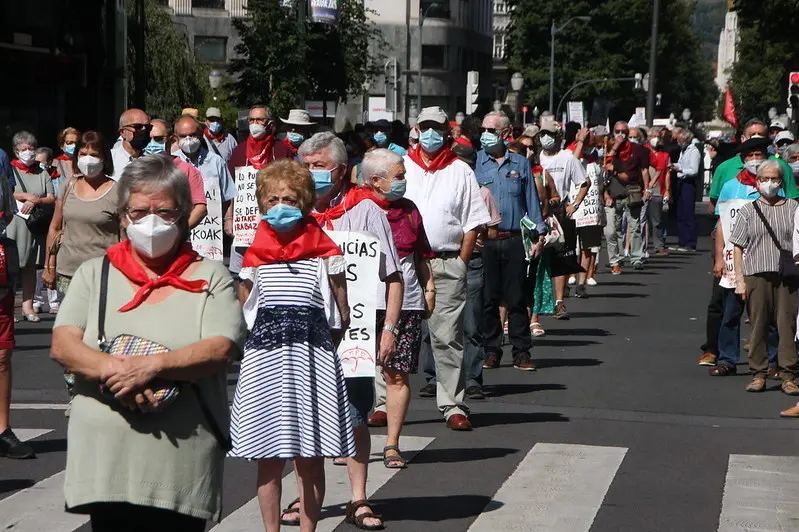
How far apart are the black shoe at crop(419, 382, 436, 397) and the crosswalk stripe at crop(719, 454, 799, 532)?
9.01 ft

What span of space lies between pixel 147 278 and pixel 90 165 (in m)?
4.91

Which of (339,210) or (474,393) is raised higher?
(339,210)

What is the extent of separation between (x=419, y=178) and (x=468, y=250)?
56 centimetres

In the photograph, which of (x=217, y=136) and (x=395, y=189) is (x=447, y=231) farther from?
(x=217, y=136)

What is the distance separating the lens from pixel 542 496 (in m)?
8.16

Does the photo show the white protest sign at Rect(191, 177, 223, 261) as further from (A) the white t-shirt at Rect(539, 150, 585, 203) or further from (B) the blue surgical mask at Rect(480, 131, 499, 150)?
(A) the white t-shirt at Rect(539, 150, 585, 203)

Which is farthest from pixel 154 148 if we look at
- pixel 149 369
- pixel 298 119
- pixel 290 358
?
pixel 149 369

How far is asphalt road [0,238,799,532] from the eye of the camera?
772cm

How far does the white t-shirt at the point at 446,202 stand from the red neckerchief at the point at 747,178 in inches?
134

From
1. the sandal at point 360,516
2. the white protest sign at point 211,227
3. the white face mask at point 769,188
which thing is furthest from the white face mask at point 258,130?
the sandal at point 360,516

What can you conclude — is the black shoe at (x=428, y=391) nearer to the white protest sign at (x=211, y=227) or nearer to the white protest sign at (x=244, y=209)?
the white protest sign at (x=244, y=209)

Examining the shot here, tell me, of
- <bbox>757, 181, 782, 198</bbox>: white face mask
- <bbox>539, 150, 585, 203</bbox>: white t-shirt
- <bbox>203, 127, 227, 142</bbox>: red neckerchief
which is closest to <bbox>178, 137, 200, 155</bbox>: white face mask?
<bbox>757, 181, 782, 198</bbox>: white face mask

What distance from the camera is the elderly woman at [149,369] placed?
4.81m

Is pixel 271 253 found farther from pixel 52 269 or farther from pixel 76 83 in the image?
pixel 76 83
